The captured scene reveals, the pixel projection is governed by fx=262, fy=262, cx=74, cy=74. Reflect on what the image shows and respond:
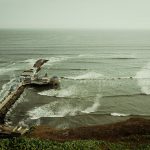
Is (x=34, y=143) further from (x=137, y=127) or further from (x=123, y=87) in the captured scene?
(x=123, y=87)

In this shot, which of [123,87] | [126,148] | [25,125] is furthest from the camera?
[123,87]

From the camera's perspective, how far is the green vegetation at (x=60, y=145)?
2834 cm

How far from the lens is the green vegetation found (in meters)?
28.3

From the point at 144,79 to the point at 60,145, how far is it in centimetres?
4621

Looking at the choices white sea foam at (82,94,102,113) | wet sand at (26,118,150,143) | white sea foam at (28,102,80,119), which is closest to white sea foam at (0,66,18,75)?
white sea foam at (28,102,80,119)

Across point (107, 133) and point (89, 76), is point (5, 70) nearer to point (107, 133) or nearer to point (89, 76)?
point (89, 76)

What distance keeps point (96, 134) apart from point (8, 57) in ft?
270

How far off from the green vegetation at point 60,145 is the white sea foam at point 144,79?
3070 centimetres

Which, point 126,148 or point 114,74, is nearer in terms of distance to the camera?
point 126,148

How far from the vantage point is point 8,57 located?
109 metres

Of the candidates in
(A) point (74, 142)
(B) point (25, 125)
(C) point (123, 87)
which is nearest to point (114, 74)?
(C) point (123, 87)

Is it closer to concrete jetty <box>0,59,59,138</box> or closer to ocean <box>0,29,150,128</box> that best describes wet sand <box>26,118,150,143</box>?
concrete jetty <box>0,59,59,138</box>

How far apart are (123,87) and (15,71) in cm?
3450

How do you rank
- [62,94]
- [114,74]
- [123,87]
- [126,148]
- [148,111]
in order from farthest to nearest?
1. [114,74]
2. [123,87]
3. [62,94]
4. [148,111]
5. [126,148]
